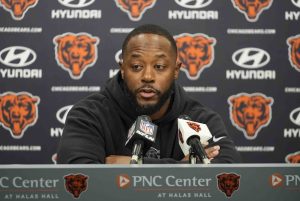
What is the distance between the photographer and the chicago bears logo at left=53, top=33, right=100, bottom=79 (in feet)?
9.98

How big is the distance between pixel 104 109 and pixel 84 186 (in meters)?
1.17

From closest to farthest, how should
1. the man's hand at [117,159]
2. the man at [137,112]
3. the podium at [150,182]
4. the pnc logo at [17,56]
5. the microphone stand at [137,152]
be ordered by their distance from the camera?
the podium at [150,182] → the microphone stand at [137,152] → the man's hand at [117,159] → the man at [137,112] → the pnc logo at [17,56]

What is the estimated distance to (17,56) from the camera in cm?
302

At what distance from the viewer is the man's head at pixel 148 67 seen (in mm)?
1751

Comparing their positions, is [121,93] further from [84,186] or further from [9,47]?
[9,47]

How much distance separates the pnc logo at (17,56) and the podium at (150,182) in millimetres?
2439

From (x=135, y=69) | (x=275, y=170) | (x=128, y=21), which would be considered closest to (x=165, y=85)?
(x=135, y=69)

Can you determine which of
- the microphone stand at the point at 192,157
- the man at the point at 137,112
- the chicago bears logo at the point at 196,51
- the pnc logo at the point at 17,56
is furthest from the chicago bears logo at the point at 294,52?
the microphone stand at the point at 192,157

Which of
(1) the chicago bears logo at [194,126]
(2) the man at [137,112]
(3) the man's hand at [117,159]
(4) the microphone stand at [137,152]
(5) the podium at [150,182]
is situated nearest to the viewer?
(5) the podium at [150,182]

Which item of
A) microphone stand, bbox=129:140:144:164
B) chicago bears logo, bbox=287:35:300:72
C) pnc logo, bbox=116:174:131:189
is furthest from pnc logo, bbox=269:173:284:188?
chicago bears logo, bbox=287:35:300:72

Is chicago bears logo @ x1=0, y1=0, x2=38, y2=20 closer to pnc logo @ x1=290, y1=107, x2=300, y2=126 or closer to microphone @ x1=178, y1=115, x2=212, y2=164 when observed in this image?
pnc logo @ x1=290, y1=107, x2=300, y2=126

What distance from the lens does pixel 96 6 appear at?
120 inches

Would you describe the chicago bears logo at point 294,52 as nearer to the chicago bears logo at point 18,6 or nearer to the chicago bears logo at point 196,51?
the chicago bears logo at point 196,51

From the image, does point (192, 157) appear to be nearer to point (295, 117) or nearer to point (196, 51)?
point (196, 51)
